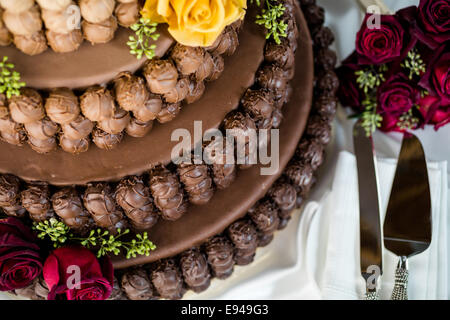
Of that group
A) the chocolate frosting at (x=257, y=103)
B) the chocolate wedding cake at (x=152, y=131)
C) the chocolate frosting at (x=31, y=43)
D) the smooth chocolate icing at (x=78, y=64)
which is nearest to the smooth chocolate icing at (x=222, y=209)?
the chocolate wedding cake at (x=152, y=131)

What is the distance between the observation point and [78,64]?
1.21 metres

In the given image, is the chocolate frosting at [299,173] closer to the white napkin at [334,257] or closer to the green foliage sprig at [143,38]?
the white napkin at [334,257]

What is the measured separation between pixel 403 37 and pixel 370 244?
0.80 meters

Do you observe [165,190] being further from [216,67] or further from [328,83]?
[328,83]

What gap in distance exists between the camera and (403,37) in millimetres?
1765

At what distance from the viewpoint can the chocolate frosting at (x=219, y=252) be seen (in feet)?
5.14

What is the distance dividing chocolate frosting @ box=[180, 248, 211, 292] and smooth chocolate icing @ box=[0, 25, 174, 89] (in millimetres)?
646

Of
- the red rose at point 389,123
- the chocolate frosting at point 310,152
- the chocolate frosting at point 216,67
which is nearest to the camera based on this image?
the chocolate frosting at point 216,67

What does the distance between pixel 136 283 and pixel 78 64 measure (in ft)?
2.35

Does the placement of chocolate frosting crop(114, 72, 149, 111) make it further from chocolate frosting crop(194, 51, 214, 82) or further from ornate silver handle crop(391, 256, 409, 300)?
ornate silver handle crop(391, 256, 409, 300)

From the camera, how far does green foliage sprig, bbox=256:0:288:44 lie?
1.49 metres

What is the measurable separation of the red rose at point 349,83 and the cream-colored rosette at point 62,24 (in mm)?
1180

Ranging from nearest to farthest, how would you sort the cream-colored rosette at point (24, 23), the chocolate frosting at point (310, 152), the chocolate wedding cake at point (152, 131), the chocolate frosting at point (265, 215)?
the cream-colored rosette at point (24, 23)
the chocolate wedding cake at point (152, 131)
the chocolate frosting at point (265, 215)
the chocolate frosting at point (310, 152)

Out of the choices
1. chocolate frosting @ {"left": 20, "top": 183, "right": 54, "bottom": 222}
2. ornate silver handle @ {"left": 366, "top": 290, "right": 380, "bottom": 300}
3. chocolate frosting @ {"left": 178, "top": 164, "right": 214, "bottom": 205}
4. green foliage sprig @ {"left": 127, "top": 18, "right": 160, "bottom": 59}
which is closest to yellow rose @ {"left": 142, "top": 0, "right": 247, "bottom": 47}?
green foliage sprig @ {"left": 127, "top": 18, "right": 160, "bottom": 59}
